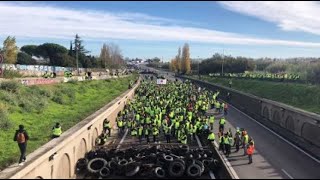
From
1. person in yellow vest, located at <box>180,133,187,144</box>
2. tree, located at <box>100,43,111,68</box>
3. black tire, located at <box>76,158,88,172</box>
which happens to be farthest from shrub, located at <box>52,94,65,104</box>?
tree, located at <box>100,43,111,68</box>

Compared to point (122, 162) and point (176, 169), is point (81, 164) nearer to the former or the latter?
point (122, 162)

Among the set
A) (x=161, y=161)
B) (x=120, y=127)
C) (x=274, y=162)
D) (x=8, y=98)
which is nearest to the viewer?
(x=161, y=161)

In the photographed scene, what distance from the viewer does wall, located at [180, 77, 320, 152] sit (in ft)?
103

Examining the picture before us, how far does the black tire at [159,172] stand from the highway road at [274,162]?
329 centimetres

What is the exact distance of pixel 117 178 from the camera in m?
21.6

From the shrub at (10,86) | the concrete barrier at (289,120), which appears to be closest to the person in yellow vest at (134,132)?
the concrete barrier at (289,120)

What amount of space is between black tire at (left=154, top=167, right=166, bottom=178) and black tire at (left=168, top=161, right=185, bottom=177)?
11.0 inches

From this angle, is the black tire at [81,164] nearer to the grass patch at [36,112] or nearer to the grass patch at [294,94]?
the grass patch at [36,112]

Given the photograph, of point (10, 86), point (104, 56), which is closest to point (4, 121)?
point (10, 86)

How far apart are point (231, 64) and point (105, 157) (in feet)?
411

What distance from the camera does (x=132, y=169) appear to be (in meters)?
22.0

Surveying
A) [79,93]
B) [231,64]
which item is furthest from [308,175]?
[231,64]

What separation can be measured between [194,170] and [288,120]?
1840 centimetres

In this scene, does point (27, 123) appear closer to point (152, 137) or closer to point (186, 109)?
point (152, 137)
